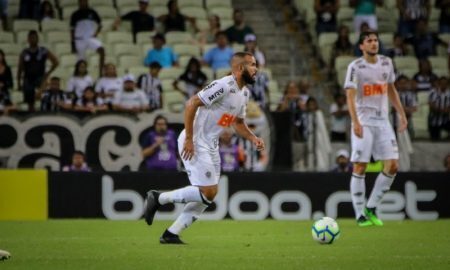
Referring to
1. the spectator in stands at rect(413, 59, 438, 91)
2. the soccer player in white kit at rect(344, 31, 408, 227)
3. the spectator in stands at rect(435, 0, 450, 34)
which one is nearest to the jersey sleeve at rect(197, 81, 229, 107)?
the soccer player in white kit at rect(344, 31, 408, 227)

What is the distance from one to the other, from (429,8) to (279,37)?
139 inches

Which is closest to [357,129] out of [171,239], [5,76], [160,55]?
[171,239]

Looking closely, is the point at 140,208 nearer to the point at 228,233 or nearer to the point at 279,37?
the point at 228,233

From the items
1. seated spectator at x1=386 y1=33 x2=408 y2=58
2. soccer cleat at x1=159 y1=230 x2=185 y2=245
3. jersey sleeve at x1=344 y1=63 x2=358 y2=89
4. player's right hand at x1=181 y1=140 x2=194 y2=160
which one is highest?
seated spectator at x1=386 y1=33 x2=408 y2=58

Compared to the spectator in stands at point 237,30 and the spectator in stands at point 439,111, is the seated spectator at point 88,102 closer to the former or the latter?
the spectator in stands at point 237,30

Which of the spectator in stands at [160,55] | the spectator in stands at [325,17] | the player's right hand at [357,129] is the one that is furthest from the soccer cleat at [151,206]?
the spectator in stands at [325,17]

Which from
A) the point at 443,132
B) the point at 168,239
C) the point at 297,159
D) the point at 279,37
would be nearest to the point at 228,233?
the point at 168,239

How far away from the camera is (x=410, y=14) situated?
83.3 ft

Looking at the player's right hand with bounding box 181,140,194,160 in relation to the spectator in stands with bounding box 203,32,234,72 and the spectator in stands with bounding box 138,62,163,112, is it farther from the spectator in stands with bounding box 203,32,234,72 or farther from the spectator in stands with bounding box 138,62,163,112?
the spectator in stands with bounding box 203,32,234,72

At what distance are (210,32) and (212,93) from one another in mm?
11929

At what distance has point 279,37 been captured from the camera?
84.3ft

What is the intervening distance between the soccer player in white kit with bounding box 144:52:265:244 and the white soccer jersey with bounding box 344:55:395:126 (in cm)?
338

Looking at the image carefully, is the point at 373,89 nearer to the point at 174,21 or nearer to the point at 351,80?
the point at 351,80

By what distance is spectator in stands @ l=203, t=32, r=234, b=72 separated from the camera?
22.4m
